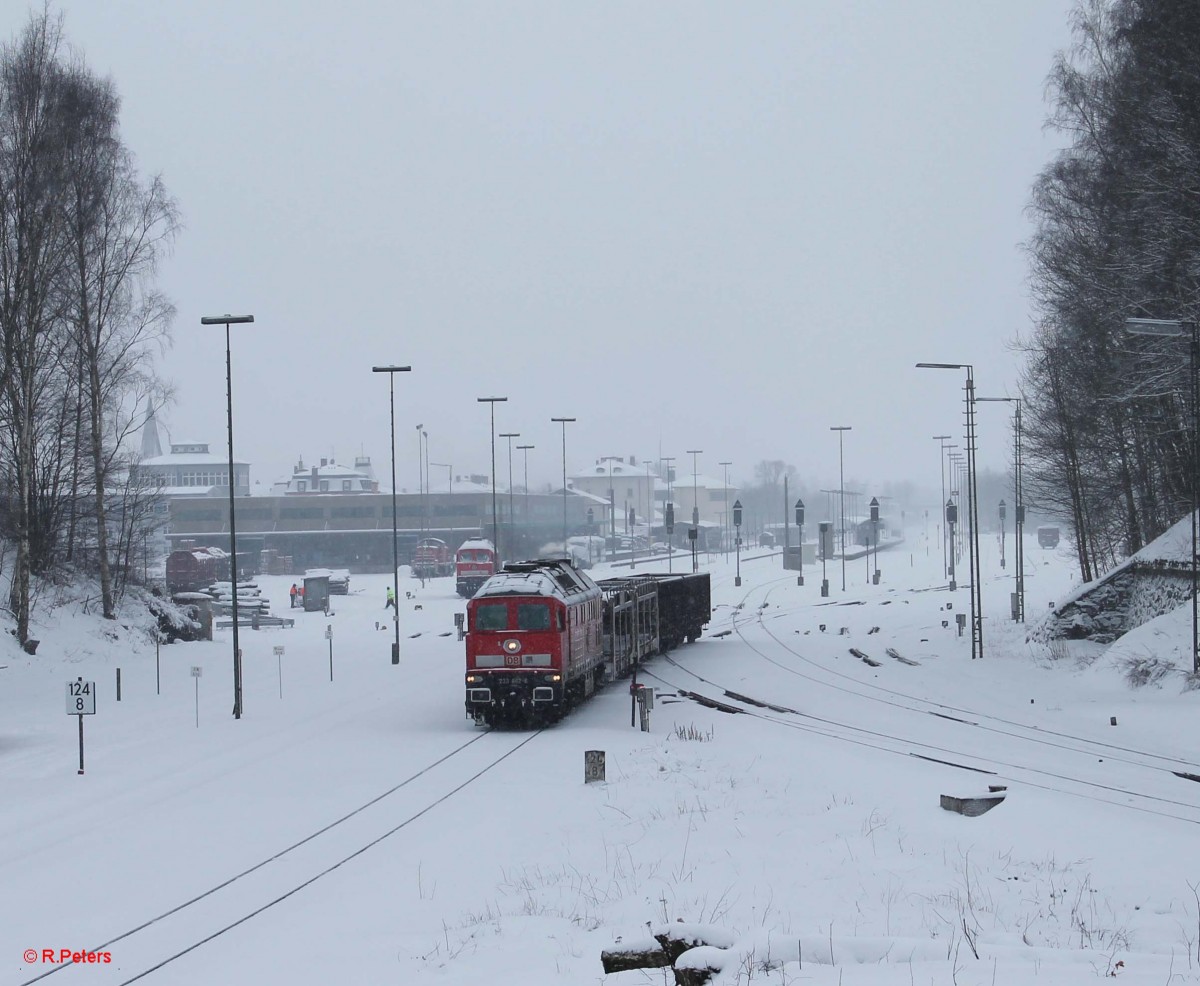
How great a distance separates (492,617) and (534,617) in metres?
0.99

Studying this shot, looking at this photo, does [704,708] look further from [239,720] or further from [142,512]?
[142,512]

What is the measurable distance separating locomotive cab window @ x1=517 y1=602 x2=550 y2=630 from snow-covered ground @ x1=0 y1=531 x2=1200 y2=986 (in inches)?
101

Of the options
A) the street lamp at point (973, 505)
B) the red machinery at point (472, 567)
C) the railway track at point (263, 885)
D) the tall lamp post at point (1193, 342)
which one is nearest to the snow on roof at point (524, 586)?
the railway track at point (263, 885)

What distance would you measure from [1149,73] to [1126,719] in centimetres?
1676

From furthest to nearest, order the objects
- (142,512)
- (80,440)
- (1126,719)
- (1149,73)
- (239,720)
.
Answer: (142,512) < (80,440) < (1149,73) < (239,720) < (1126,719)

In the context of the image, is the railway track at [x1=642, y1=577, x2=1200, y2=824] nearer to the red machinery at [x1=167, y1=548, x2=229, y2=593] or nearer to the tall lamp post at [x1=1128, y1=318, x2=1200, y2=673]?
the tall lamp post at [x1=1128, y1=318, x2=1200, y2=673]

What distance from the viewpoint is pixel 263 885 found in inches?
506

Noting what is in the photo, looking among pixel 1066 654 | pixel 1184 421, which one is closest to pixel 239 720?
pixel 1066 654

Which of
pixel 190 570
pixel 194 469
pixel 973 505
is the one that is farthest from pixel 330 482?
pixel 973 505

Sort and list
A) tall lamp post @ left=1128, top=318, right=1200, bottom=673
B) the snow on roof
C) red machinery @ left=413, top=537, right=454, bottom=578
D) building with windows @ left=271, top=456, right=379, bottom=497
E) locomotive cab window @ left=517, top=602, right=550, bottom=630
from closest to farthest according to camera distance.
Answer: tall lamp post @ left=1128, top=318, right=1200, bottom=673 → locomotive cab window @ left=517, top=602, right=550, bottom=630 → the snow on roof → red machinery @ left=413, top=537, right=454, bottom=578 → building with windows @ left=271, top=456, right=379, bottom=497

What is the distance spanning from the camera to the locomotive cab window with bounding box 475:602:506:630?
995 inches

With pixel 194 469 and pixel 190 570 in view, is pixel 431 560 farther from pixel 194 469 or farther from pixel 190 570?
pixel 194 469

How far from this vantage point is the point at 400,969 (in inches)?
387

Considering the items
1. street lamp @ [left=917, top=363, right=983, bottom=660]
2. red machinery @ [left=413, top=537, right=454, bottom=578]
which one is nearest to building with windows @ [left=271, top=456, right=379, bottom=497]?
red machinery @ [left=413, top=537, right=454, bottom=578]
